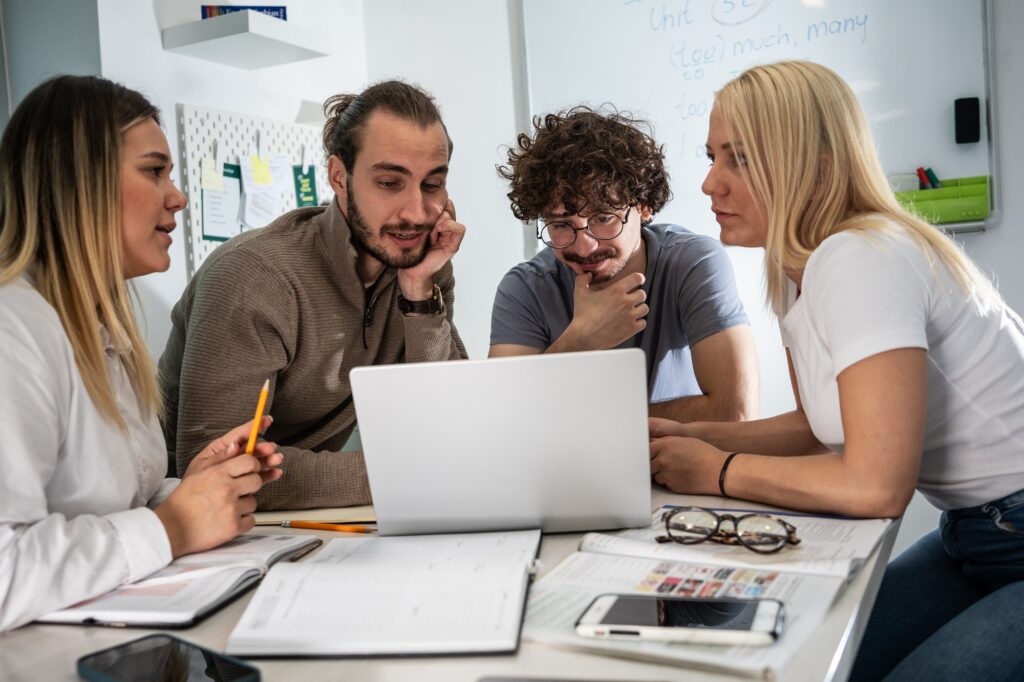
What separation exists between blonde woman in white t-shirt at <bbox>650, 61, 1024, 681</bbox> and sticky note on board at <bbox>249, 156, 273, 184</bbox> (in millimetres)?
1500

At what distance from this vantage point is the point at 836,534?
3.39 feet

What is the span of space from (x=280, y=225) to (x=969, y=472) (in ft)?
4.06

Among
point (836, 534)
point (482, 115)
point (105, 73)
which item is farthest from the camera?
point (482, 115)

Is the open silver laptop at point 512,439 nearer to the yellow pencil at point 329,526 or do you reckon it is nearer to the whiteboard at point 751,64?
the yellow pencil at point 329,526

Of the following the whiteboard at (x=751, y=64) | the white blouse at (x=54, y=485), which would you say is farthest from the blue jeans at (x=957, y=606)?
the whiteboard at (x=751, y=64)

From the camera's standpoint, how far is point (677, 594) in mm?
824

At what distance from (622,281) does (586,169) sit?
29 cm

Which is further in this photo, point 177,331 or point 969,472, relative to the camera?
point 177,331

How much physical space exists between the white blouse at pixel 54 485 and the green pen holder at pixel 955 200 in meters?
1.86

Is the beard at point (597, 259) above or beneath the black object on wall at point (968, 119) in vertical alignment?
beneath

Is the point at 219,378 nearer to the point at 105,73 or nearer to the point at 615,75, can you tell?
the point at 105,73

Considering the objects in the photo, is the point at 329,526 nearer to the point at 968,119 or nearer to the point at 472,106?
the point at 968,119

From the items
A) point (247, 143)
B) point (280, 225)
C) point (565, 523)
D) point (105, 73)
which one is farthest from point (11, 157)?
point (247, 143)

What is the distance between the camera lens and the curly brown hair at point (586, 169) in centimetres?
187
